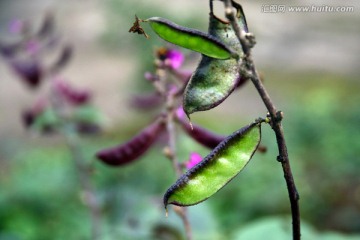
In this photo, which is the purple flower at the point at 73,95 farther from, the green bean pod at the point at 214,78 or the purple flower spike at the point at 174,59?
the green bean pod at the point at 214,78

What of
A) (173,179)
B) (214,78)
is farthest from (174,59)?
(173,179)

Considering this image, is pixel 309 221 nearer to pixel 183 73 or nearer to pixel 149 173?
pixel 149 173

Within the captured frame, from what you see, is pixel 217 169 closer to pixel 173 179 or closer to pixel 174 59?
pixel 174 59

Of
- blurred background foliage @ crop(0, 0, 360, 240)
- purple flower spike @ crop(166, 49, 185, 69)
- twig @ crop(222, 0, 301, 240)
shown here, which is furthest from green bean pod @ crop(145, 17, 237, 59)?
blurred background foliage @ crop(0, 0, 360, 240)

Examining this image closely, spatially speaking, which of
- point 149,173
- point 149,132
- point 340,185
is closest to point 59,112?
Result: point 149,173

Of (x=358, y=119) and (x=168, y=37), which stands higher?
(x=358, y=119)

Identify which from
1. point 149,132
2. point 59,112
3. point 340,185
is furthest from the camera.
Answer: point 340,185

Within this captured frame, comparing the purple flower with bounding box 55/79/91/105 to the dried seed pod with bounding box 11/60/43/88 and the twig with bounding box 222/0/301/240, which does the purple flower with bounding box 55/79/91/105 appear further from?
the twig with bounding box 222/0/301/240
